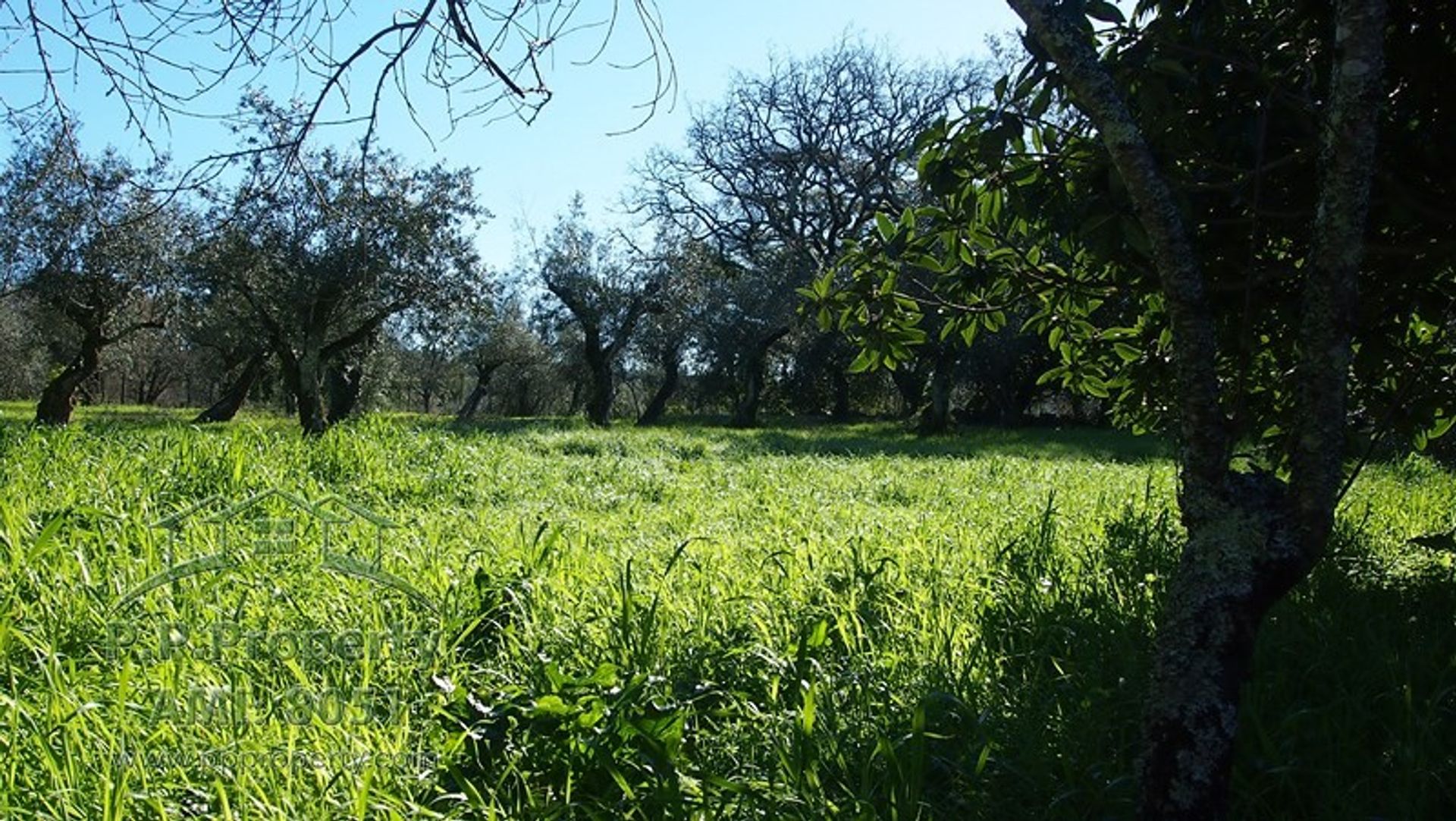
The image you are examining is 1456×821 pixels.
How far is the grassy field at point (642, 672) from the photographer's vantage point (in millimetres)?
2305

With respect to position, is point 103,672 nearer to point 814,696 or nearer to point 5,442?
point 814,696

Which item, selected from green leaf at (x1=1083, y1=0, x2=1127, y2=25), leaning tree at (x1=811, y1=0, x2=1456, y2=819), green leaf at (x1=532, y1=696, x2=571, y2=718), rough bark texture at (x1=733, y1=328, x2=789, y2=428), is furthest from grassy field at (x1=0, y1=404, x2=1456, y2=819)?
rough bark texture at (x1=733, y1=328, x2=789, y2=428)

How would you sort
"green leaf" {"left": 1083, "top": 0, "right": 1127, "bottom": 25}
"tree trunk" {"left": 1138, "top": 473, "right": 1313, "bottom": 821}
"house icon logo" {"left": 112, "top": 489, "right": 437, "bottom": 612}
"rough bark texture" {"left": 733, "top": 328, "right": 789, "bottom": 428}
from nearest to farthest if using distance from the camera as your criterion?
"tree trunk" {"left": 1138, "top": 473, "right": 1313, "bottom": 821} < "green leaf" {"left": 1083, "top": 0, "right": 1127, "bottom": 25} < "house icon logo" {"left": 112, "top": 489, "right": 437, "bottom": 612} < "rough bark texture" {"left": 733, "top": 328, "right": 789, "bottom": 428}

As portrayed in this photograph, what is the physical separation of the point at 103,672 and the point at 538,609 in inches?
56.3

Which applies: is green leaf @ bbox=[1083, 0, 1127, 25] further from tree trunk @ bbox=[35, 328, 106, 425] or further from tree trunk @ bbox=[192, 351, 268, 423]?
tree trunk @ bbox=[192, 351, 268, 423]

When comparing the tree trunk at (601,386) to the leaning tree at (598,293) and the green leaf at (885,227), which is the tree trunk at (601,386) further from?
the green leaf at (885,227)

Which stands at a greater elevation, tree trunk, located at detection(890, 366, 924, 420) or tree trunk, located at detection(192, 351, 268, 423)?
tree trunk, located at detection(890, 366, 924, 420)

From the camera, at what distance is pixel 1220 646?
1907mm

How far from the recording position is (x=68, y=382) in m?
23.0

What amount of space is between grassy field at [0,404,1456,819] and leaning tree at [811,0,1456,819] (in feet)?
2.42

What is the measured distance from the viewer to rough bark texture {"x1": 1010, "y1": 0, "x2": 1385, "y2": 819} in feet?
6.23

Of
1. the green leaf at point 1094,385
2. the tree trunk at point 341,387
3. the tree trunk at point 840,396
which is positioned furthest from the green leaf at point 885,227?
the tree trunk at point 840,396

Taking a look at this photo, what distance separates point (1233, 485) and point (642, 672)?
187 cm

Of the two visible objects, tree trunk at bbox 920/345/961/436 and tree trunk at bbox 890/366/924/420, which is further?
tree trunk at bbox 890/366/924/420
